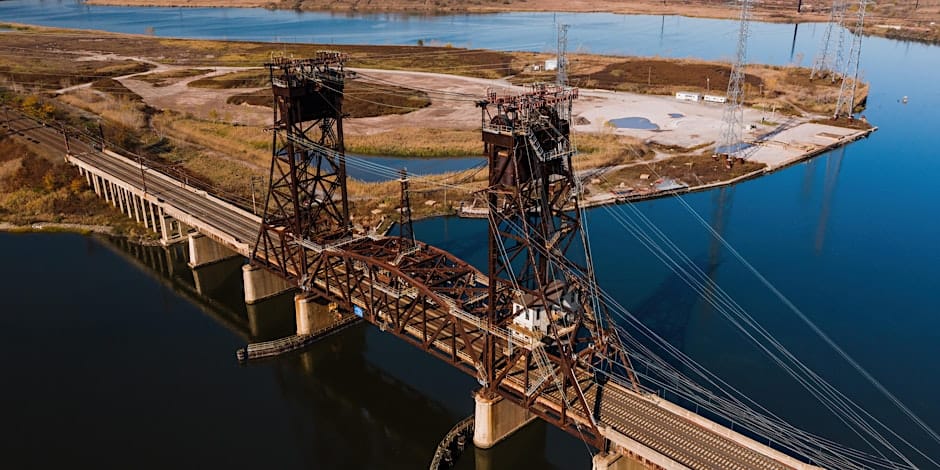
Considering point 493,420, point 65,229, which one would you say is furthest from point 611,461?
point 65,229

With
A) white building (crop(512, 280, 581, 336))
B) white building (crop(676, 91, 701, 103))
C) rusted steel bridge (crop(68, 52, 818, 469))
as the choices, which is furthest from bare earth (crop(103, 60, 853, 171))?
white building (crop(512, 280, 581, 336))

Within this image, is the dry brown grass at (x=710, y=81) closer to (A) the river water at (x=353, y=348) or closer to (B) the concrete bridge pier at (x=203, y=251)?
(A) the river water at (x=353, y=348)

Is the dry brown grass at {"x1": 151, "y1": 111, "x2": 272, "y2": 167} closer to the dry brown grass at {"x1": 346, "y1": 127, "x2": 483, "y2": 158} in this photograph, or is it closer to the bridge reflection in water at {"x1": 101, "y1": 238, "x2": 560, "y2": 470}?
the dry brown grass at {"x1": 346, "y1": 127, "x2": 483, "y2": 158}

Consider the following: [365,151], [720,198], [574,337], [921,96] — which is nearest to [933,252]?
[720,198]

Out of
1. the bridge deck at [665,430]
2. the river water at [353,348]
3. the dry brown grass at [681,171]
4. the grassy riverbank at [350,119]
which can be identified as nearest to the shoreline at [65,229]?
the grassy riverbank at [350,119]

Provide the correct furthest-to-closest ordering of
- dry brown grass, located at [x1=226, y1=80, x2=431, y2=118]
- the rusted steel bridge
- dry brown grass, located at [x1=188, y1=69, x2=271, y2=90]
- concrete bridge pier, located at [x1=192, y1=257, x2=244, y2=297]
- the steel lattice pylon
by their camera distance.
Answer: dry brown grass, located at [x1=188, y1=69, x2=271, y2=90] < dry brown grass, located at [x1=226, y1=80, x2=431, y2=118] < concrete bridge pier, located at [x1=192, y1=257, x2=244, y2=297] < the steel lattice pylon < the rusted steel bridge

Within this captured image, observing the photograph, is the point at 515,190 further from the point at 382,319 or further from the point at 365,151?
the point at 365,151

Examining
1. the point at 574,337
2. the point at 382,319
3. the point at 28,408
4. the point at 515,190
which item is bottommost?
the point at 28,408
